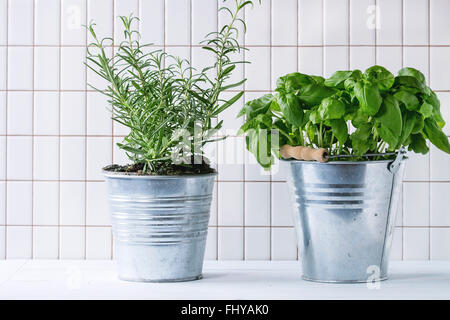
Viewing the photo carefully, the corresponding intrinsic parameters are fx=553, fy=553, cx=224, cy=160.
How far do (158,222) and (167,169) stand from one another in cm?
9

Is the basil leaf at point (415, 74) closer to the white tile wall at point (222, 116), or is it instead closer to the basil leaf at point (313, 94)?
the basil leaf at point (313, 94)

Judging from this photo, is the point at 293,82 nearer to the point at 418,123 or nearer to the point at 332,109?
the point at 332,109

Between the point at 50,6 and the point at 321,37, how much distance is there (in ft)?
1.90

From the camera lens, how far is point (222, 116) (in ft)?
3.84

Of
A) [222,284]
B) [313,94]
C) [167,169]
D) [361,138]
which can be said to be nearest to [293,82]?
[313,94]

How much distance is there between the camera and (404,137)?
85 cm

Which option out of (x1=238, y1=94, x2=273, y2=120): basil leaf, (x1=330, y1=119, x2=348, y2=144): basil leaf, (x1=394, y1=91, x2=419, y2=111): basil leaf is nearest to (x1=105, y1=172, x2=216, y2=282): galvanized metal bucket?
(x1=238, y1=94, x2=273, y2=120): basil leaf

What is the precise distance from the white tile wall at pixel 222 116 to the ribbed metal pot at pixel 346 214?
26 cm

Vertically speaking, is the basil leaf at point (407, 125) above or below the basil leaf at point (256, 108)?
below

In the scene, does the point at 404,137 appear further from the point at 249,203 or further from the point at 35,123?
the point at 35,123

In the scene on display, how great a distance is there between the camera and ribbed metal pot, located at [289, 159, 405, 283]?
87 cm

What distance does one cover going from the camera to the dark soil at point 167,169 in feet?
2.97

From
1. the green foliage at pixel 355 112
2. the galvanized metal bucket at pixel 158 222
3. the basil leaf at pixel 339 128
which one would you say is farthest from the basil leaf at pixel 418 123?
the galvanized metal bucket at pixel 158 222

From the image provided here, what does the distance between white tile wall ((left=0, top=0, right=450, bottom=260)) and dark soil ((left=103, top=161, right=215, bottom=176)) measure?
226mm
